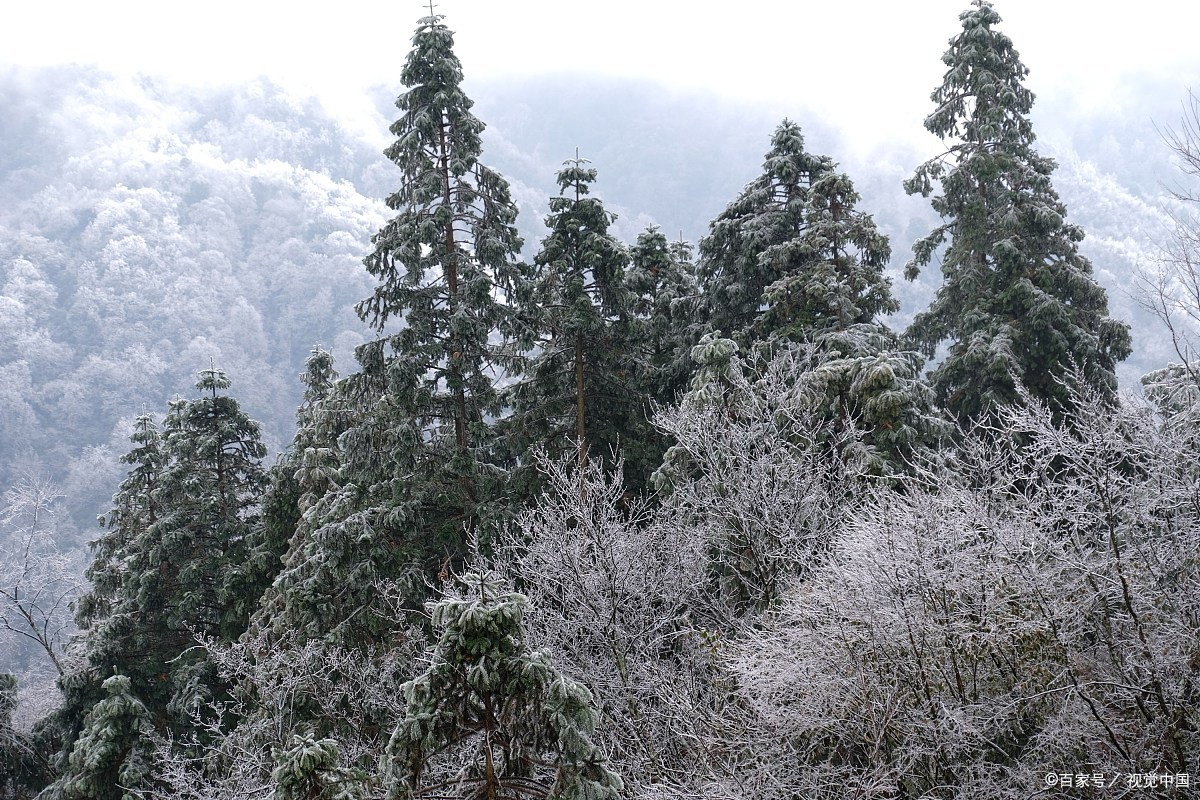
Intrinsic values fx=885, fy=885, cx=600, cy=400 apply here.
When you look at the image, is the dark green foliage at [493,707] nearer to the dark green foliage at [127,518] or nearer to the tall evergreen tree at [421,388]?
the tall evergreen tree at [421,388]

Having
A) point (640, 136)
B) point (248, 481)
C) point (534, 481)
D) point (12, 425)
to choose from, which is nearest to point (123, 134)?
point (12, 425)

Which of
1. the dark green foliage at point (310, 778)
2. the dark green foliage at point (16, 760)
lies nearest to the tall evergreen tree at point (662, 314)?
the dark green foliage at point (310, 778)

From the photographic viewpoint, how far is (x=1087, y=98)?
409 feet

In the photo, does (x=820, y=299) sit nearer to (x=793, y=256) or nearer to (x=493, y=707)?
(x=793, y=256)

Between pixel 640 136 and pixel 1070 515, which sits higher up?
pixel 640 136

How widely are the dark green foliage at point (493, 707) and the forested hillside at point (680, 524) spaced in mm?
28

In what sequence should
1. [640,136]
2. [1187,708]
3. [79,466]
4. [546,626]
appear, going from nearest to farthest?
[1187,708] → [546,626] → [79,466] → [640,136]

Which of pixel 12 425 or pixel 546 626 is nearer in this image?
pixel 546 626

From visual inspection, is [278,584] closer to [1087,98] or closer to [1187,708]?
[1187,708]

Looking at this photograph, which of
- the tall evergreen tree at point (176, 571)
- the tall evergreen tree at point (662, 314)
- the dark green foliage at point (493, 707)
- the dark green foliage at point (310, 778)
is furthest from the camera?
the tall evergreen tree at point (176, 571)

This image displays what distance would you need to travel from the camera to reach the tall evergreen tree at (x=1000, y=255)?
18438 millimetres

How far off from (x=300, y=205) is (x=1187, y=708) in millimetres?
113822

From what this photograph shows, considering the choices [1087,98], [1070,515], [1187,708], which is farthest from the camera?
[1087,98]

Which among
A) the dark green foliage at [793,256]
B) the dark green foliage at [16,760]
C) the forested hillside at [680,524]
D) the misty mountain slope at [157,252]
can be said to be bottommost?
the dark green foliage at [16,760]
